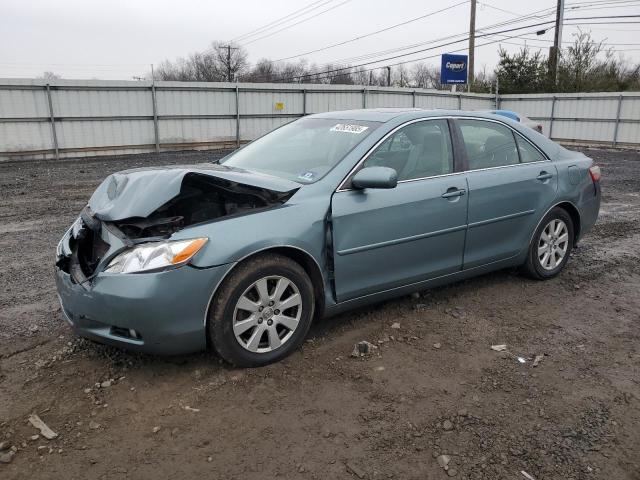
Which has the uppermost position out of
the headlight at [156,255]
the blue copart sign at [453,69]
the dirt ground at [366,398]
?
the blue copart sign at [453,69]

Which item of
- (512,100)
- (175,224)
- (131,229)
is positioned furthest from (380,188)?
(512,100)

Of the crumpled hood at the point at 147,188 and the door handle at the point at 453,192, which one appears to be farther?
the door handle at the point at 453,192

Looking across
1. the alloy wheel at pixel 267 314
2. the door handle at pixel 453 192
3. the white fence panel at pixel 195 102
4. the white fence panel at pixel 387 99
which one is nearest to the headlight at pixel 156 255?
the alloy wheel at pixel 267 314

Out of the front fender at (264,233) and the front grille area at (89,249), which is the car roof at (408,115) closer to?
the front fender at (264,233)

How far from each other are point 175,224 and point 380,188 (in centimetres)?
136

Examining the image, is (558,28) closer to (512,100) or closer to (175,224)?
(512,100)

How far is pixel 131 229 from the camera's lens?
3354mm

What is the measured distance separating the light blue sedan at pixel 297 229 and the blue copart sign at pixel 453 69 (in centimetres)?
2380

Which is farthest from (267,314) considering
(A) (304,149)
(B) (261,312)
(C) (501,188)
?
(C) (501,188)

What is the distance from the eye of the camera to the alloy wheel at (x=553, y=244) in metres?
5.03

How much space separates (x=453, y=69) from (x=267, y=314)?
2653cm

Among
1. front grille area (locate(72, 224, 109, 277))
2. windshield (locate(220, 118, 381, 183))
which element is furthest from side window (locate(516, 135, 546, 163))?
front grille area (locate(72, 224, 109, 277))

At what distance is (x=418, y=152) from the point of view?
4.20m

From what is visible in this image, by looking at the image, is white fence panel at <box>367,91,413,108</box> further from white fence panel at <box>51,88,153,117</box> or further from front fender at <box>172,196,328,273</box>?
front fender at <box>172,196,328,273</box>
